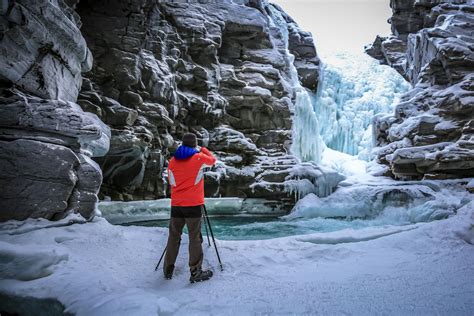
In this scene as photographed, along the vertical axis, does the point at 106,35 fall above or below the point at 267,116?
above

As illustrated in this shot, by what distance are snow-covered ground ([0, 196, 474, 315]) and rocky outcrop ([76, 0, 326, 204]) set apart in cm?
1137

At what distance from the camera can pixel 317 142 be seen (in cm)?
2634

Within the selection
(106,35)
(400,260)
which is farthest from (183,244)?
(106,35)

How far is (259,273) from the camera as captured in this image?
3.95 m

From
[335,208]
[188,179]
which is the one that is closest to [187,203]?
[188,179]

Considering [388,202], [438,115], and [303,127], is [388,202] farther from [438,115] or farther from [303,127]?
[303,127]

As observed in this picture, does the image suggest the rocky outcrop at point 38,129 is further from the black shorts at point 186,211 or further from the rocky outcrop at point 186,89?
the rocky outcrop at point 186,89

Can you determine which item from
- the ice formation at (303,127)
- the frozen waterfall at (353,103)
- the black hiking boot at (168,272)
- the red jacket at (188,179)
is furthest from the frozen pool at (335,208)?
the frozen waterfall at (353,103)

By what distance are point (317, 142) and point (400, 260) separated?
22.9 m

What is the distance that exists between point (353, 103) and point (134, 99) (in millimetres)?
25671

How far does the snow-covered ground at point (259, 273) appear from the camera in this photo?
2.87 m

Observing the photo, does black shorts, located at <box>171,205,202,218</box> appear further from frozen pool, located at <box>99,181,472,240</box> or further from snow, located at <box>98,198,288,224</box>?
snow, located at <box>98,198,288,224</box>

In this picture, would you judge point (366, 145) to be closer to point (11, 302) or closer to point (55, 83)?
point (55, 83)

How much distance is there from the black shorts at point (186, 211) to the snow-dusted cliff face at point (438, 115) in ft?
56.6
